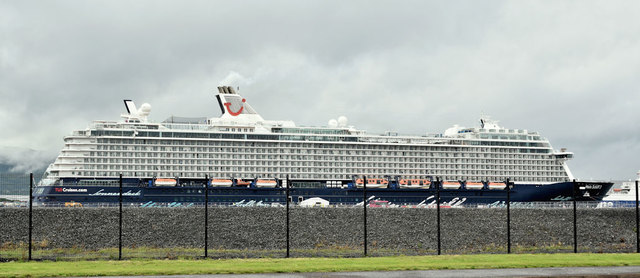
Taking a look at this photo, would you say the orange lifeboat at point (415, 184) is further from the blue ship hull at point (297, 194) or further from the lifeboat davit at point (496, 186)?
the lifeboat davit at point (496, 186)

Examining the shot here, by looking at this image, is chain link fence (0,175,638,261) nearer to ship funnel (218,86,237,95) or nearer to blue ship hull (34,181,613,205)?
blue ship hull (34,181,613,205)

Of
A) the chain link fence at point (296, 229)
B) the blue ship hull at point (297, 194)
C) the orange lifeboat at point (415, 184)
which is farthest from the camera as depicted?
the orange lifeboat at point (415, 184)

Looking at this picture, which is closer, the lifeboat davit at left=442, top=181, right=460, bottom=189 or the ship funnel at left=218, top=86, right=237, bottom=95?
the lifeboat davit at left=442, top=181, right=460, bottom=189

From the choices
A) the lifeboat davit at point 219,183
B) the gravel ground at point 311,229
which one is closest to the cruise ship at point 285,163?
the lifeboat davit at point 219,183

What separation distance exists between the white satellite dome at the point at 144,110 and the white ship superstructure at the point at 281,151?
10 cm

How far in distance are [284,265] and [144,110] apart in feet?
172

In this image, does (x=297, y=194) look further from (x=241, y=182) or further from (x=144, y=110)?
(x=144, y=110)

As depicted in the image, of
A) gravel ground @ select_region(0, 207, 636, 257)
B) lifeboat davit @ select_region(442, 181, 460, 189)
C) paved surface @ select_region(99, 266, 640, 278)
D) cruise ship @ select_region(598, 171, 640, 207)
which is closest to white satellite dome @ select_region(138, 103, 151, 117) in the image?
gravel ground @ select_region(0, 207, 636, 257)

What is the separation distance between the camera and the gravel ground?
39688 millimetres

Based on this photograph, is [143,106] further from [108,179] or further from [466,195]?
[466,195]

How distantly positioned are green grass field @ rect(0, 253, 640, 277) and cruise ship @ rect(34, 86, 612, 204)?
40854 mm

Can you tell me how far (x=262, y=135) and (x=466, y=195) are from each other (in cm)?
2184

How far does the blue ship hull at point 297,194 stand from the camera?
66.1 m

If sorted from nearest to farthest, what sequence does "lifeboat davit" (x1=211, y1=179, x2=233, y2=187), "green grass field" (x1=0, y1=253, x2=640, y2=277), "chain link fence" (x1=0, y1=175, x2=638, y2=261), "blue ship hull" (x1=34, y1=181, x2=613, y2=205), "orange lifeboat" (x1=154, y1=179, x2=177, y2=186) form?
"green grass field" (x1=0, y1=253, x2=640, y2=277) → "chain link fence" (x1=0, y1=175, x2=638, y2=261) → "blue ship hull" (x1=34, y1=181, x2=613, y2=205) → "orange lifeboat" (x1=154, y1=179, x2=177, y2=186) → "lifeboat davit" (x1=211, y1=179, x2=233, y2=187)
